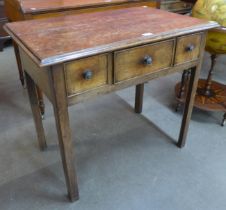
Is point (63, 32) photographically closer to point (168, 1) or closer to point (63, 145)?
point (63, 145)

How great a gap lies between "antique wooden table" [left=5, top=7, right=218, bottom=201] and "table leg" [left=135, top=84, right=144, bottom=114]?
1.96ft

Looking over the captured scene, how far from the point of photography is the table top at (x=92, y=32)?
3.27ft

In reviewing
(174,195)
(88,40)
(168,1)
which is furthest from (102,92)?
(168,1)

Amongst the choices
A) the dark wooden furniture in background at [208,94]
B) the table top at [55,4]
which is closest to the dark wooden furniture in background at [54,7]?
the table top at [55,4]

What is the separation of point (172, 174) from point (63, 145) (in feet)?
2.53

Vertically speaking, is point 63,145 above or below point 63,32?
below

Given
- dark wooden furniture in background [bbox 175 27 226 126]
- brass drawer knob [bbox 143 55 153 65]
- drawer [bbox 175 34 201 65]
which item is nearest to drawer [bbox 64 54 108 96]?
brass drawer knob [bbox 143 55 153 65]

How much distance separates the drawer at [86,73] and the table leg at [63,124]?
33 millimetres

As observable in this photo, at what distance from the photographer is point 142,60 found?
119cm

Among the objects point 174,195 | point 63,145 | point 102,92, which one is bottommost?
point 174,195

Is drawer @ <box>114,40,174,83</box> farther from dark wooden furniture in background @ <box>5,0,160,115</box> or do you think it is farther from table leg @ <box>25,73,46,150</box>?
dark wooden furniture in background @ <box>5,0,160,115</box>

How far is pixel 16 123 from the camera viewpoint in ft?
6.70

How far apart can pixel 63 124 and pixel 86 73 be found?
10.3 inches

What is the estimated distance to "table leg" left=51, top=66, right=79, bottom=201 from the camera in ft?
3.28
